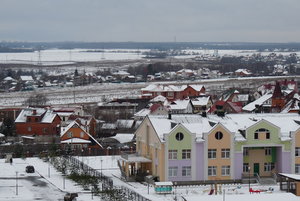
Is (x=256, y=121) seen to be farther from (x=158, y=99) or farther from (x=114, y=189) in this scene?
(x=158, y=99)

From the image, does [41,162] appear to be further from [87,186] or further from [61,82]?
[61,82]

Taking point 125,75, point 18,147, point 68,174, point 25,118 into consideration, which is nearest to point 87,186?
point 68,174

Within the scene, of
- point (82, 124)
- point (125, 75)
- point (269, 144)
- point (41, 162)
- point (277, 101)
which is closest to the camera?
point (269, 144)

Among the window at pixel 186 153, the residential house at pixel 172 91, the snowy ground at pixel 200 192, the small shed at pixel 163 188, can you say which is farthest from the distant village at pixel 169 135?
the residential house at pixel 172 91

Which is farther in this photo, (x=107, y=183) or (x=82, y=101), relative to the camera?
(x=82, y=101)

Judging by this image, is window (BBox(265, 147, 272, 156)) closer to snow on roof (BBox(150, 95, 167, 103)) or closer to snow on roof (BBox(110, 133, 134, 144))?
snow on roof (BBox(110, 133, 134, 144))

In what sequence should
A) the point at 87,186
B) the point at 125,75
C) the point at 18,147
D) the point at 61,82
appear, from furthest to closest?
1. the point at 125,75
2. the point at 61,82
3. the point at 18,147
4. the point at 87,186

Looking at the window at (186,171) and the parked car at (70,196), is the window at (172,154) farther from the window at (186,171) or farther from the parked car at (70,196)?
the parked car at (70,196)
